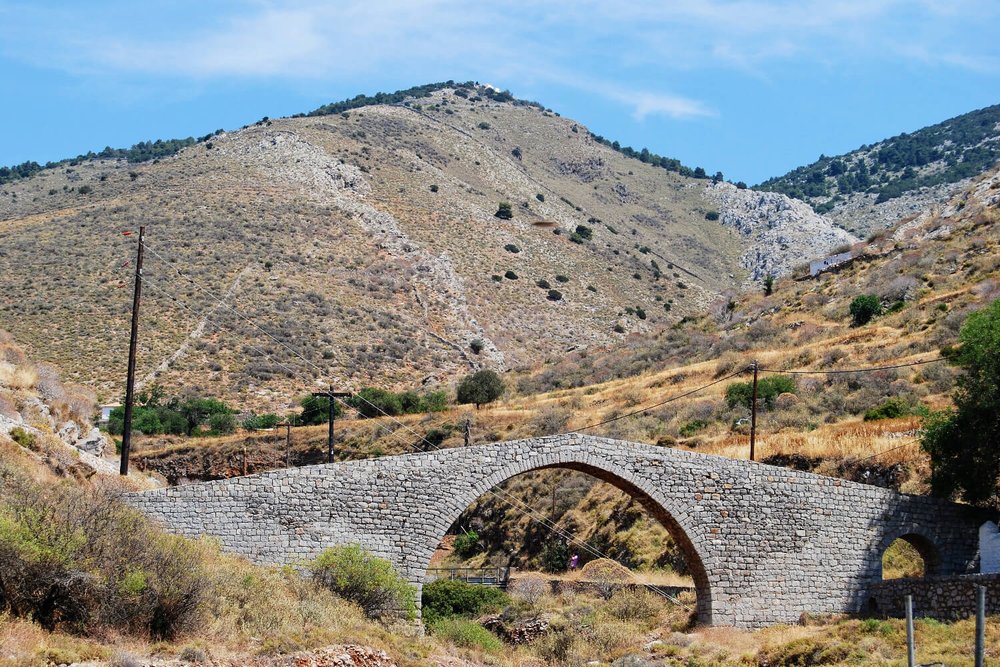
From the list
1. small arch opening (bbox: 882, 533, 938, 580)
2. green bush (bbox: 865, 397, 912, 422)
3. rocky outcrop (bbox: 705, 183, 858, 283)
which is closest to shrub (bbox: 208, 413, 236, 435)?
green bush (bbox: 865, 397, 912, 422)

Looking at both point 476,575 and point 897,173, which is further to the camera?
point 897,173

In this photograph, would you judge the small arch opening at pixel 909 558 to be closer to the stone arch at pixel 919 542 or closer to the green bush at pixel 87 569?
the stone arch at pixel 919 542

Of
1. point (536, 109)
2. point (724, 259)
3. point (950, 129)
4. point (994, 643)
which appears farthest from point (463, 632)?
point (950, 129)

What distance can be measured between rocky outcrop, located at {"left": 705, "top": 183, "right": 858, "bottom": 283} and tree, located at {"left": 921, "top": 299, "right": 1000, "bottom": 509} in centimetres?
7465

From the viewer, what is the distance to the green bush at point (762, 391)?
37.4 m

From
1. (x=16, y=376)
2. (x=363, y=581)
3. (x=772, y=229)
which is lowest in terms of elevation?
(x=363, y=581)

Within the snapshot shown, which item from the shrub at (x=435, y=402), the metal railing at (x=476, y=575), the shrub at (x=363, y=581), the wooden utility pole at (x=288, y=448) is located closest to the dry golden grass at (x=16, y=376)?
the shrub at (x=363, y=581)

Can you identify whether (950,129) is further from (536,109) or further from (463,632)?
(463,632)

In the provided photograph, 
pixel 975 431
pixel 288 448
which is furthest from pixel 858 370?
pixel 288 448

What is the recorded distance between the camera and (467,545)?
37844 mm

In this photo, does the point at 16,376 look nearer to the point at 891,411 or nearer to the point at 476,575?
the point at 476,575

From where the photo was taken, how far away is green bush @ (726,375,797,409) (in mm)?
37406

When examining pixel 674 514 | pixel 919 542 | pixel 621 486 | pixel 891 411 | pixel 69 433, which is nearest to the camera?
pixel 674 514

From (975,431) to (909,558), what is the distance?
380 centimetres
